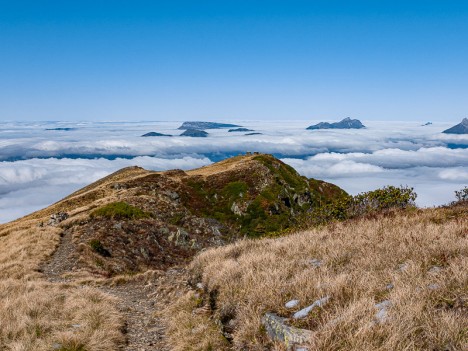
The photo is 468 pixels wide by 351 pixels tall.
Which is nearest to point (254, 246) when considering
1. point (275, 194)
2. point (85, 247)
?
point (85, 247)

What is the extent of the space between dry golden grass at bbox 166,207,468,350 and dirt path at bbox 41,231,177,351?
79cm

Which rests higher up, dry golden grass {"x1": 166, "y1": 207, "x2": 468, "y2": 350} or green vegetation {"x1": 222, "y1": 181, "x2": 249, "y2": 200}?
dry golden grass {"x1": 166, "y1": 207, "x2": 468, "y2": 350}

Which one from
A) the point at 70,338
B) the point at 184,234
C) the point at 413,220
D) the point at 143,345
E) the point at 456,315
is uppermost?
the point at 456,315

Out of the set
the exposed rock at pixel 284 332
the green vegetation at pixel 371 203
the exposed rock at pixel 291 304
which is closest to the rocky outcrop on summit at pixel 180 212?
the green vegetation at pixel 371 203

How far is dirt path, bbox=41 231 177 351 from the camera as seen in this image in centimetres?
1153

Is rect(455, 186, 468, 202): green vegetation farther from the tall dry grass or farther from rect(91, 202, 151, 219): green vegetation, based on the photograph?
rect(91, 202, 151, 219): green vegetation

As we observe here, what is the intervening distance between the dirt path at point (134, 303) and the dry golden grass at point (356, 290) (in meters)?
0.79

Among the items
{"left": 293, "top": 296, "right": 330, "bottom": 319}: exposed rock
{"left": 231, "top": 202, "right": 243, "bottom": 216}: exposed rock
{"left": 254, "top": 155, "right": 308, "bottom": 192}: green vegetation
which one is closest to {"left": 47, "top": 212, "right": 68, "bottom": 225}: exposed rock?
{"left": 231, "top": 202, "right": 243, "bottom": 216}: exposed rock

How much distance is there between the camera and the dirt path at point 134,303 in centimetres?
1153

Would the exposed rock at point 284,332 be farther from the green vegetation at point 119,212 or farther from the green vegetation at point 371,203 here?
the green vegetation at point 119,212

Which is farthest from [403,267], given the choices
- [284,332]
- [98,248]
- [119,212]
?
[119,212]

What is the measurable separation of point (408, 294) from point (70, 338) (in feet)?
32.8

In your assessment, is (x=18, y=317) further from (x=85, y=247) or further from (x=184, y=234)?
(x=184, y=234)

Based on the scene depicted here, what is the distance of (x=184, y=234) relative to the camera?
169 ft
